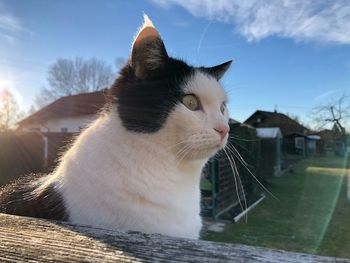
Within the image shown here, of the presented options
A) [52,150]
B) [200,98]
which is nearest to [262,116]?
[52,150]

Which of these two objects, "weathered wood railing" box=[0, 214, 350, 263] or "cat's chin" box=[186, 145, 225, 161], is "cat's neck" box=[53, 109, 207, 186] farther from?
"weathered wood railing" box=[0, 214, 350, 263]

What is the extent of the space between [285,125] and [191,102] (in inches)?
1657

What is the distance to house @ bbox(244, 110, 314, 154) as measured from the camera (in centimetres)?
3853

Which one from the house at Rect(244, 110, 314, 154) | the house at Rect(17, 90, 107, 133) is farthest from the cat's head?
the house at Rect(244, 110, 314, 154)

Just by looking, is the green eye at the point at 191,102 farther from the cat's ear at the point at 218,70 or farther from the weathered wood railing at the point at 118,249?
the weathered wood railing at the point at 118,249

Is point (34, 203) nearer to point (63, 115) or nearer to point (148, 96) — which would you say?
point (148, 96)

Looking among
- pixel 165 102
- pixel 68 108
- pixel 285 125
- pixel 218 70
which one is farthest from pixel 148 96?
pixel 285 125

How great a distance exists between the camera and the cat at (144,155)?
1.27 m

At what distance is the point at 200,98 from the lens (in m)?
1.57

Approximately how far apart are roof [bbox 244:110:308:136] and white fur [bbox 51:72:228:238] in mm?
38729

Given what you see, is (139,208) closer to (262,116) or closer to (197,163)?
(197,163)

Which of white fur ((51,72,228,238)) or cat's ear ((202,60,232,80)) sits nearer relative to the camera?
white fur ((51,72,228,238))

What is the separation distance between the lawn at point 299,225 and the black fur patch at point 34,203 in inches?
180

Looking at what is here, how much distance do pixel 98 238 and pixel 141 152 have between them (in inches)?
26.3
